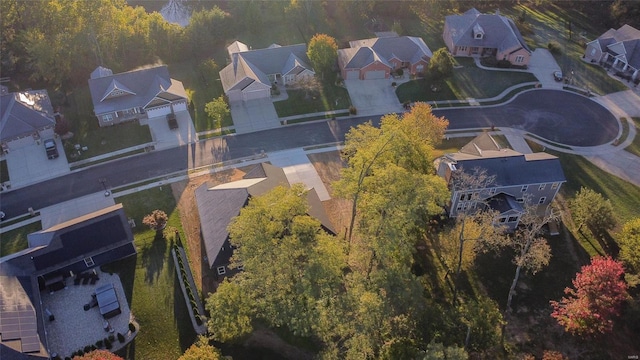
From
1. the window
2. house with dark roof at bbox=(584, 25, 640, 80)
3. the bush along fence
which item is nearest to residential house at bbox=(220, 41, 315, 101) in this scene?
the bush along fence

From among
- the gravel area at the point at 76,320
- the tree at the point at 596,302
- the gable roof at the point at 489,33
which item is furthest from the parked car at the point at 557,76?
the gravel area at the point at 76,320

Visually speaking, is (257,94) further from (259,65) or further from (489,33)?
(489,33)

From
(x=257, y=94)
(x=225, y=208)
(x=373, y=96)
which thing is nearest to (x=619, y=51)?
(x=373, y=96)

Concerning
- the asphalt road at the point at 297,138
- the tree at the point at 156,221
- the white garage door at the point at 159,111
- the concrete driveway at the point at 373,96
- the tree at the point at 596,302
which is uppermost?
the white garage door at the point at 159,111

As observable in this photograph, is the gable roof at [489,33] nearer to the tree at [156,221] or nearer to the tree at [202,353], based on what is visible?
the tree at [156,221]

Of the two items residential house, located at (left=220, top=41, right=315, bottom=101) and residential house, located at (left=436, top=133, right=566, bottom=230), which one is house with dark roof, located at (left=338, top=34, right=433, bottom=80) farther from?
residential house, located at (left=436, top=133, right=566, bottom=230)

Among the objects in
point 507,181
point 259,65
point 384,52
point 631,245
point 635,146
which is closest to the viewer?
point 631,245
